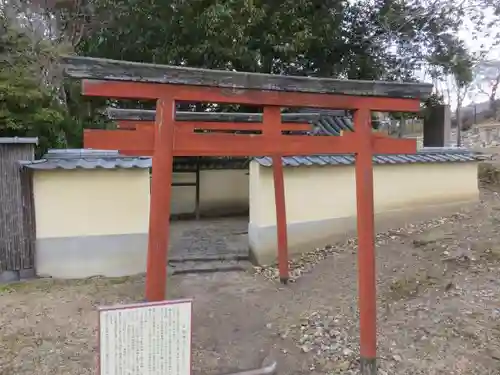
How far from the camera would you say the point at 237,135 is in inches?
146

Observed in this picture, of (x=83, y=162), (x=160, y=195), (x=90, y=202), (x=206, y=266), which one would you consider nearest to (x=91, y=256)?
(x=90, y=202)

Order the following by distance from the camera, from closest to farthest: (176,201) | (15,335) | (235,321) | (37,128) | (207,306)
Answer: (15,335), (235,321), (207,306), (37,128), (176,201)

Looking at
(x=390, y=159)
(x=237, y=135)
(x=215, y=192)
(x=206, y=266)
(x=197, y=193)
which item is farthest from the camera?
(x=215, y=192)

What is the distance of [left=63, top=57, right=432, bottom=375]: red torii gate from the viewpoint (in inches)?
131

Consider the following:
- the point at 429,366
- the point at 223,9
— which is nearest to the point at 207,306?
the point at 429,366

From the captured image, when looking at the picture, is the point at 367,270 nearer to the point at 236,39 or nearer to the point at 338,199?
the point at 338,199

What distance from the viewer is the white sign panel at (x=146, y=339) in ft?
9.33

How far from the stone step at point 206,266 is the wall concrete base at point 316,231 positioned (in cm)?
32

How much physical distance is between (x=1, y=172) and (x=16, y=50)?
428 cm

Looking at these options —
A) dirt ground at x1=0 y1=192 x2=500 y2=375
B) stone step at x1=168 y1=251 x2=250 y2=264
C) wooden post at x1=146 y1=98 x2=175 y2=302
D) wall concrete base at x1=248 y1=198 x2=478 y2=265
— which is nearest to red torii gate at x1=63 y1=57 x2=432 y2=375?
wooden post at x1=146 y1=98 x2=175 y2=302

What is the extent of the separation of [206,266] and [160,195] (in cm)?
432

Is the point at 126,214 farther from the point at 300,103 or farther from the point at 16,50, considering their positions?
the point at 16,50

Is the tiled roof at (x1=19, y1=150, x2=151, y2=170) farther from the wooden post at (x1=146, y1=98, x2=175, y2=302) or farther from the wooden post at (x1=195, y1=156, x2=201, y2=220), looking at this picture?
the wooden post at (x1=195, y1=156, x2=201, y2=220)

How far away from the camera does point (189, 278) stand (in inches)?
→ 284
